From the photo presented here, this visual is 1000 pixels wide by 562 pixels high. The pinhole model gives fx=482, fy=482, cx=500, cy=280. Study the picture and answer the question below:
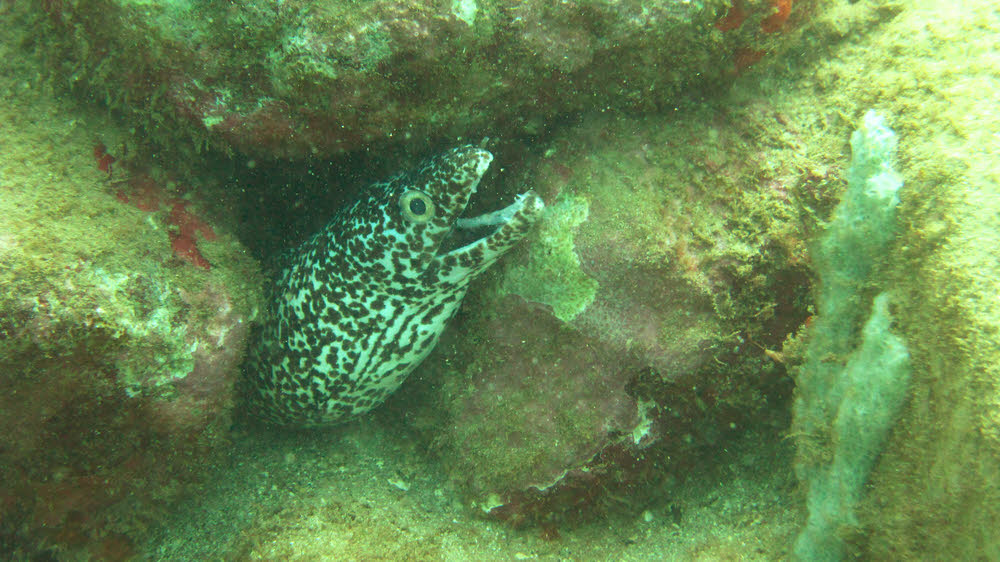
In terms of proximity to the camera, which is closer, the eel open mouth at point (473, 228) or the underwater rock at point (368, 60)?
the underwater rock at point (368, 60)

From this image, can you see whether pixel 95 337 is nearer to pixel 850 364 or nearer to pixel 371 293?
pixel 371 293

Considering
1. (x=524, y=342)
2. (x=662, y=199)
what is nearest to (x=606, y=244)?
(x=662, y=199)

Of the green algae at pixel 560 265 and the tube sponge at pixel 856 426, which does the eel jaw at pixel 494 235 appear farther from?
the tube sponge at pixel 856 426

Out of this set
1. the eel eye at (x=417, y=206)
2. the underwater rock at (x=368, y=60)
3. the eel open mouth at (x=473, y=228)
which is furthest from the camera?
the eel open mouth at (x=473, y=228)

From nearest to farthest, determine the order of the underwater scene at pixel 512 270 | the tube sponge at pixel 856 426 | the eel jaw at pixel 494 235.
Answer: the tube sponge at pixel 856 426, the underwater scene at pixel 512 270, the eel jaw at pixel 494 235

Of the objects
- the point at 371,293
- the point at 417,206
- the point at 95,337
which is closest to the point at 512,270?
the point at 417,206

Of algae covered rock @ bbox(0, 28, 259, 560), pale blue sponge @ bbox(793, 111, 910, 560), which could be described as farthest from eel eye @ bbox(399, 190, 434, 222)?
pale blue sponge @ bbox(793, 111, 910, 560)

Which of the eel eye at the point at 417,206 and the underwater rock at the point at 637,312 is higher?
the eel eye at the point at 417,206

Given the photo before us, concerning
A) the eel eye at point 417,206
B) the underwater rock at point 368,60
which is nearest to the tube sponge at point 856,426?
the underwater rock at point 368,60
